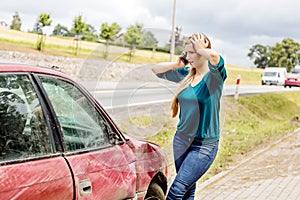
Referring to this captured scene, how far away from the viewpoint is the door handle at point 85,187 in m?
2.97

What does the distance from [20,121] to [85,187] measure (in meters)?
0.62

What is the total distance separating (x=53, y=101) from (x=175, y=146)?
1737 mm

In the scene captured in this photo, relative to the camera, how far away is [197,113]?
4.30 meters

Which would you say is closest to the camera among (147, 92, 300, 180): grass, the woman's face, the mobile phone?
the woman's face

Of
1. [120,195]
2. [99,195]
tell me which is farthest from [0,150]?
[120,195]

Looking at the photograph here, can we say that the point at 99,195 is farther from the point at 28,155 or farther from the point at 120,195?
the point at 28,155

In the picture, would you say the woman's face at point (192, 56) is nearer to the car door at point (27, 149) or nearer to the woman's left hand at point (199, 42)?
the woman's left hand at point (199, 42)

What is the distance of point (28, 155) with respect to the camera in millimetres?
2705

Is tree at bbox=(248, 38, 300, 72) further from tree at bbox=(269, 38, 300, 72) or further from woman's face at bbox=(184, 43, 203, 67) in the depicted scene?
woman's face at bbox=(184, 43, 203, 67)

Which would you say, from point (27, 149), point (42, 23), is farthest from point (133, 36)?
point (42, 23)

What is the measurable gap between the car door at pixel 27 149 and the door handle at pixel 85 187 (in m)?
0.12

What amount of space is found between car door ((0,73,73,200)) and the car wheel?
143cm

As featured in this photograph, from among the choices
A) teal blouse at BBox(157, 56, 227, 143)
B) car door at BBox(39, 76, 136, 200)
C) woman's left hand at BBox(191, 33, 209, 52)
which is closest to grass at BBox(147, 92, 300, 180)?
teal blouse at BBox(157, 56, 227, 143)

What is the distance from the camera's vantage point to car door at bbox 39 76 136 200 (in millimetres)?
3080
